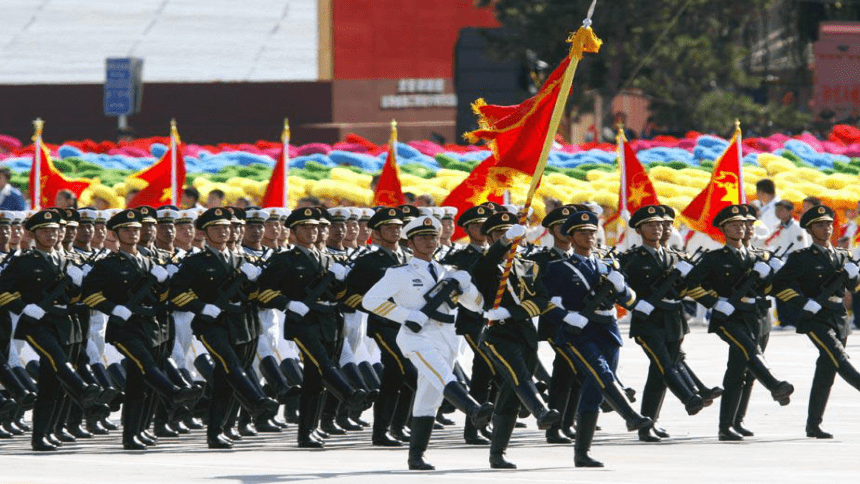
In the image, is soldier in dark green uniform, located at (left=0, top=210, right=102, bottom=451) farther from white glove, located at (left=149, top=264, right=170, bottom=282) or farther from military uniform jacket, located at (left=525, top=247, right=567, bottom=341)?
military uniform jacket, located at (left=525, top=247, right=567, bottom=341)

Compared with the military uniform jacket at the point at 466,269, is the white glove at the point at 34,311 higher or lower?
lower

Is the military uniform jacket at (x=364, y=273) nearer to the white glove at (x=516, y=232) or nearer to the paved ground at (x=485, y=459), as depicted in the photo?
the paved ground at (x=485, y=459)

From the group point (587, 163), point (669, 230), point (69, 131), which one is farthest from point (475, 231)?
point (69, 131)

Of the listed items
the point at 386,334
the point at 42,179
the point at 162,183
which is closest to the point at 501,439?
the point at 386,334

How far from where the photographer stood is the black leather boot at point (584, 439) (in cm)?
1298

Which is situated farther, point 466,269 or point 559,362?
point 559,362

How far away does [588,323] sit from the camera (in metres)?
13.3

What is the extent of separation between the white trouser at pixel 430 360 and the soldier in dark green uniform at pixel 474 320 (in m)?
0.38

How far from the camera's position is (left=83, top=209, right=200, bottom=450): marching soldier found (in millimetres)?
14602

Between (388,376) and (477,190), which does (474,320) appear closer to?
(388,376)

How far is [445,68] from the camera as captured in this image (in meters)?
46.1

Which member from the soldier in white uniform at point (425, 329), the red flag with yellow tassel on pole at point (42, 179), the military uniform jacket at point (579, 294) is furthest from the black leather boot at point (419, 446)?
the red flag with yellow tassel on pole at point (42, 179)

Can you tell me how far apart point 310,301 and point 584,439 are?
9.25ft

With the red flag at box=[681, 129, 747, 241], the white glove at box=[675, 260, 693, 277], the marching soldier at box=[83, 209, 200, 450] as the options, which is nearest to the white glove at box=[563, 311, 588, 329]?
the white glove at box=[675, 260, 693, 277]
